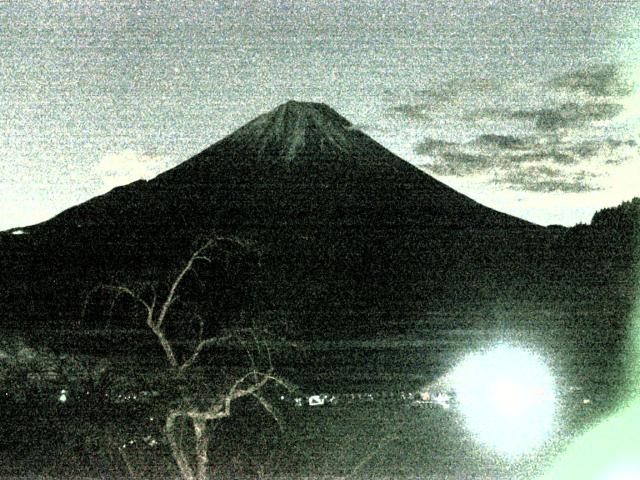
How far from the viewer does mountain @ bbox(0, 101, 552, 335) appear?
4391cm

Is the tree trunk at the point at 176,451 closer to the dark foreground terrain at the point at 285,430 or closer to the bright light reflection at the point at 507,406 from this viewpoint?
the dark foreground terrain at the point at 285,430

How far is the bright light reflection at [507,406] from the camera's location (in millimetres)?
14315

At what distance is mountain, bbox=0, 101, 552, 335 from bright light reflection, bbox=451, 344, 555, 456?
16.1 meters

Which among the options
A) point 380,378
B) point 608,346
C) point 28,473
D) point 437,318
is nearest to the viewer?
point 28,473

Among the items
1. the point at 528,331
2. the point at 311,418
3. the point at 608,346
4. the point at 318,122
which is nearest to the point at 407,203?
the point at 318,122

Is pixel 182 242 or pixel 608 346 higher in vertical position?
pixel 182 242

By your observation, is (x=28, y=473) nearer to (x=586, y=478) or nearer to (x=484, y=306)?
(x=586, y=478)

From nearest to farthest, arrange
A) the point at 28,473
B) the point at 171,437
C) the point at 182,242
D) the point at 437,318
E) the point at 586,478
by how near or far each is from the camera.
Answer: the point at 171,437 → the point at 586,478 → the point at 28,473 → the point at 437,318 → the point at 182,242

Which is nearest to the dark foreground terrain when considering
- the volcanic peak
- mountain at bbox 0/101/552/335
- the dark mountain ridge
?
the dark mountain ridge

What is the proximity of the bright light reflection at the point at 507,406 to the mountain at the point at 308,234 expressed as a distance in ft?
52.7

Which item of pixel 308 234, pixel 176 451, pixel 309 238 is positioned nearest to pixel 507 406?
pixel 176 451

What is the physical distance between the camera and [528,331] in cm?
3684

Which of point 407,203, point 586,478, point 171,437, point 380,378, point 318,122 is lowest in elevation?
point 380,378

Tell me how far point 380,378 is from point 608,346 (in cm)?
897
